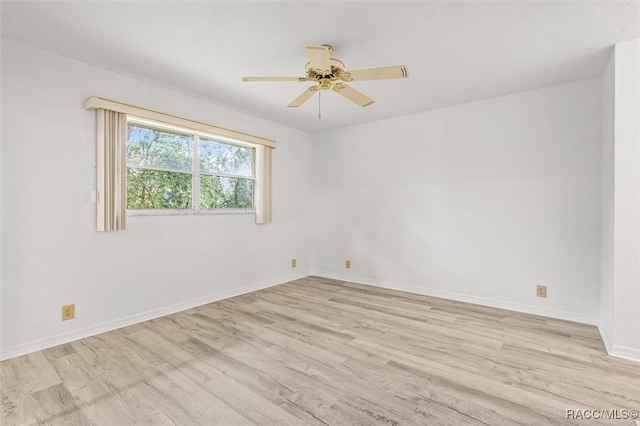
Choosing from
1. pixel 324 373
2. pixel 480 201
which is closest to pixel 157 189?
pixel 324 373

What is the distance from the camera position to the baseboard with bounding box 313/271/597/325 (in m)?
2.99

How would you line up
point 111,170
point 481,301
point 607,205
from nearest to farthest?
1. point 607,205
2. point 111,170
3. point 481,301

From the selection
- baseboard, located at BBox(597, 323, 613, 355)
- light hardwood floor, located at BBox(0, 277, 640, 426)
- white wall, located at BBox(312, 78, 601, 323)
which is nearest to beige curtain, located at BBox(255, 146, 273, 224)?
white wall, located at BBox(312, 78, 601, 323)

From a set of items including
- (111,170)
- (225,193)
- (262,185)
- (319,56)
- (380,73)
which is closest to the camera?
(319,56)

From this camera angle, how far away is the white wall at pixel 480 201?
2.98 m

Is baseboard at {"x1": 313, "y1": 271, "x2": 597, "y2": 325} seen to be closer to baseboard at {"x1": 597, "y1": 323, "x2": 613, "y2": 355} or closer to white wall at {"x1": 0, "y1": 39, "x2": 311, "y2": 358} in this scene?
baseboard at {"x1": 597, "y1": 323, "x2": 613, "y2": 355}

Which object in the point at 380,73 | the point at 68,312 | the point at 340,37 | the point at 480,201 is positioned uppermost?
the point at 340,37

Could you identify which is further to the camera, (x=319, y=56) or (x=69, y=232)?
(x=69, y=232)

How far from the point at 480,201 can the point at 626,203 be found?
137cm

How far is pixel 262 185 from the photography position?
13.8 ft

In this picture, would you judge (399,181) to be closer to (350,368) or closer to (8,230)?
(350,368)

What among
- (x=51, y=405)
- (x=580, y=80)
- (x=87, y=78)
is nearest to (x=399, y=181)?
(x=580, y=80)

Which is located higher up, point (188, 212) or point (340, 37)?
point (340, 37)

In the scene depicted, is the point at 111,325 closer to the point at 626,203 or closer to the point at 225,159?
the point at 225,159
